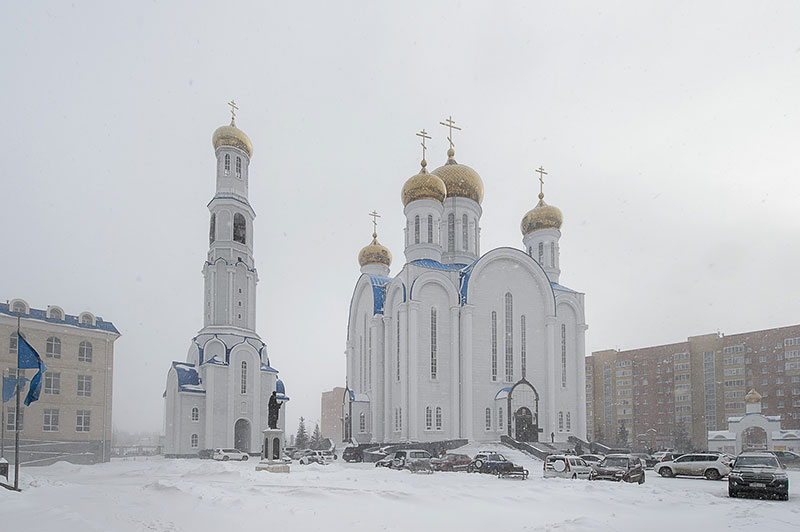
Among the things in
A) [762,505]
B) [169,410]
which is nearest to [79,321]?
[169,410]

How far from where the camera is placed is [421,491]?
14680 mm

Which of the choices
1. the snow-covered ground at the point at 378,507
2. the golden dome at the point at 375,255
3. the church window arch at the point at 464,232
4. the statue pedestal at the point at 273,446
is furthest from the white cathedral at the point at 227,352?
the snow-covered ground at the point at 378,507

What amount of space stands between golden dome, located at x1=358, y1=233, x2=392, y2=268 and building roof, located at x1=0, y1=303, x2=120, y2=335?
19.6 meters

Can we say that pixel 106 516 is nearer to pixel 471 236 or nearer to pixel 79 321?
pixel 79 321

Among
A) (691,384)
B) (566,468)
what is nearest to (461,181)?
(566,468)

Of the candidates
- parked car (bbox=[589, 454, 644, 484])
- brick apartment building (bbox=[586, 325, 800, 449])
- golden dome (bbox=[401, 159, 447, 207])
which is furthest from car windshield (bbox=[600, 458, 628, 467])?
brick apartment building (bbox=[586, 325, 800, 449])

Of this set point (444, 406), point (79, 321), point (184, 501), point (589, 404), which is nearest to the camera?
point (184, 501)

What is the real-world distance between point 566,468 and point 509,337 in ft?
56.1

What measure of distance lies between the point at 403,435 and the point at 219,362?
11629 millimetres

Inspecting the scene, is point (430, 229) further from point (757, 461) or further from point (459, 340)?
point (757, 461)

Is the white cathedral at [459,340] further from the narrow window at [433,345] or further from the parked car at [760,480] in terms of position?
the parked car at [760,480]

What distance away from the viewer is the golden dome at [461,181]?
41406mm

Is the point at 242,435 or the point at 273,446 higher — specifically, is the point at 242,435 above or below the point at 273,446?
below

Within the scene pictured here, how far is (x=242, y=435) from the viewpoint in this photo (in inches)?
1587
